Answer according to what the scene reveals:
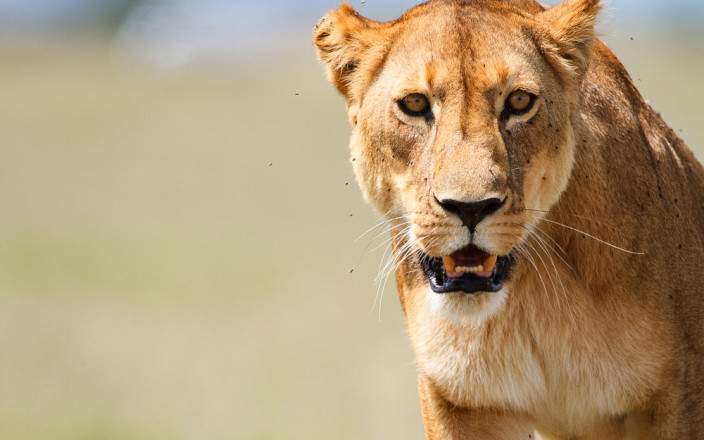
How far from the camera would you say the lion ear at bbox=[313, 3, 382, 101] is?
5.66 meters

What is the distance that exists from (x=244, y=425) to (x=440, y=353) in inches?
215

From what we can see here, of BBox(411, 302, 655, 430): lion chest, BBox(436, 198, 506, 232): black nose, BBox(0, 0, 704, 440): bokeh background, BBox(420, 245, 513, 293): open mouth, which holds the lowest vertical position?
BBox(0, 0, 704, 440): bokeh background

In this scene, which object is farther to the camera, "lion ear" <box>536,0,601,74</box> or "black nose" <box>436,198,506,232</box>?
"lion ear" <box>536,0,601,74</box>

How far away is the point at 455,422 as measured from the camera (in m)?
5.85

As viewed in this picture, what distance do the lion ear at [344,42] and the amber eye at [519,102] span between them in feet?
2.25

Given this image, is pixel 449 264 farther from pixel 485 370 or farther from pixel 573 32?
pixel 573 32

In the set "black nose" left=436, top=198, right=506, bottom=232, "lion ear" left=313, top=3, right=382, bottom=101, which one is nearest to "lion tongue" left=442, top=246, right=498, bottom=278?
"black nose" left=436, top=198, right=506, bottom=232

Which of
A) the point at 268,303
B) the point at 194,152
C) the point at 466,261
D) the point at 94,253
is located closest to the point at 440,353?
the point at 466,261

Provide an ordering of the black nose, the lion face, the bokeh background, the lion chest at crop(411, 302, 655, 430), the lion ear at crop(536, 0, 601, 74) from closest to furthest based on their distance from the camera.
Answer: the black nose
the lion face
the lion ear at crop(536, 0, 601, 74)
the lion chest at crop(411, 302, 655, 430)
the bokeh background

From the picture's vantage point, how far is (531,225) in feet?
17.4

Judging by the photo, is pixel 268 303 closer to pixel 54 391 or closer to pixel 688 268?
pixel 54 391

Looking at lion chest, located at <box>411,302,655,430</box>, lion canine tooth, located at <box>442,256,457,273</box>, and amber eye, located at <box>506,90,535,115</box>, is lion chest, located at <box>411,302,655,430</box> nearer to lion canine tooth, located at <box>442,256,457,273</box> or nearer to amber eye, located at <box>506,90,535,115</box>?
lion canine tooth, located at <box>442,256,457,273</box>

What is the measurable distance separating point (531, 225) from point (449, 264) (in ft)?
1.12

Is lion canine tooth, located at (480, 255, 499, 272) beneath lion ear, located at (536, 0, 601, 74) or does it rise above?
beneath
